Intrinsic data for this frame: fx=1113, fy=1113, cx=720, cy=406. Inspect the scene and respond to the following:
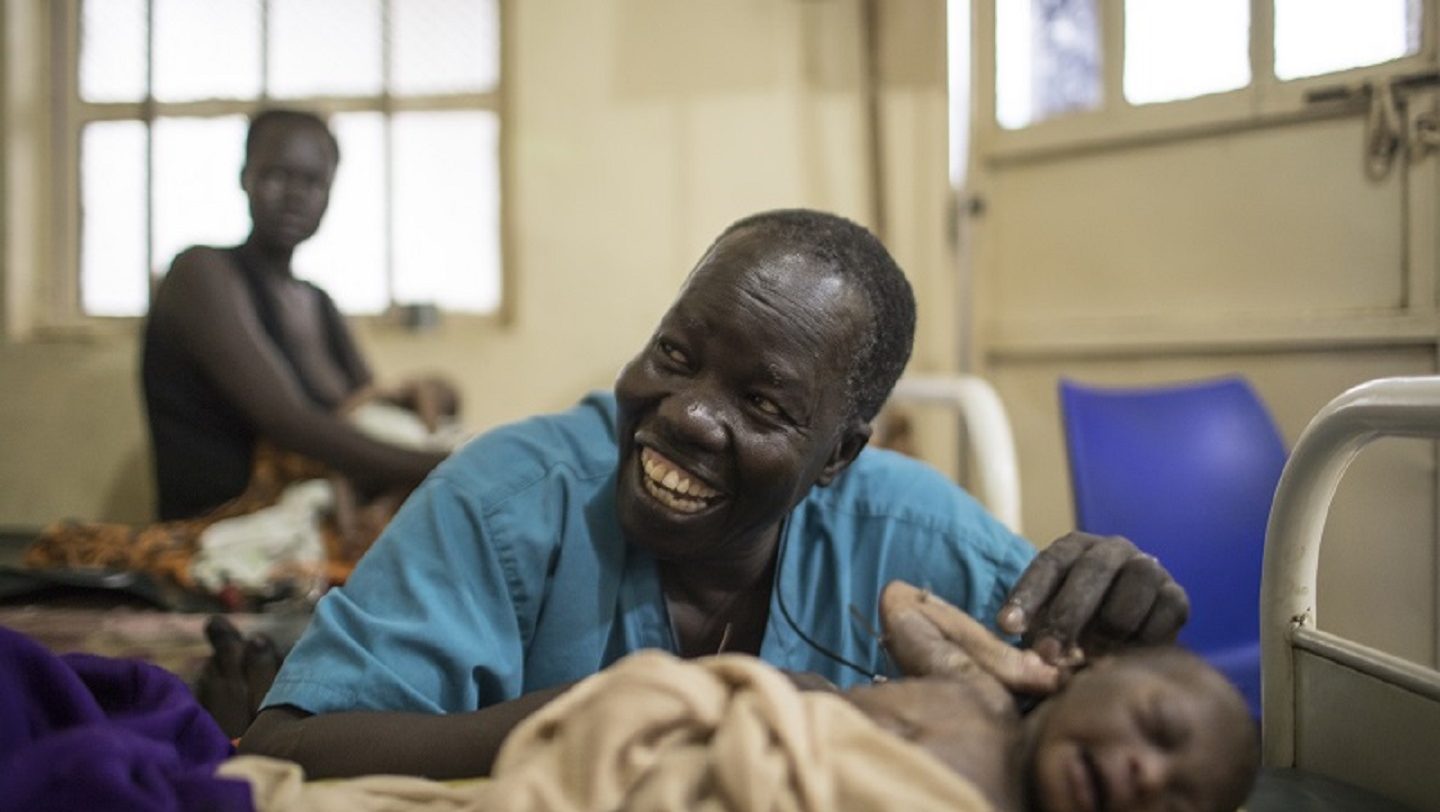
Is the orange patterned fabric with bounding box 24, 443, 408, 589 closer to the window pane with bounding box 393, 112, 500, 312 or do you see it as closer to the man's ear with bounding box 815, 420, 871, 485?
the man's ear with bounding box 815, 420, 871, 485

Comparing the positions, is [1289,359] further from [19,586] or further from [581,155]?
[19,586]

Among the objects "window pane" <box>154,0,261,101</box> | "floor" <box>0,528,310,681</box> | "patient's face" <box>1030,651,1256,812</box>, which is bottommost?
"floor" <box>0,528,310,681</box>

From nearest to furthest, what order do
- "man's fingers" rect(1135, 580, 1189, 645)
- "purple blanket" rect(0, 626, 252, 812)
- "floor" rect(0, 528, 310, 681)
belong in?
"purple blanket" rect(0, 626, 252, 812) < "man's fingers" rect(1135, 580, 1189, 645) < "floor" rect(0, 528, 310, 681)

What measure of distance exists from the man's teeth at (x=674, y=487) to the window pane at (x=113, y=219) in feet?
11.0

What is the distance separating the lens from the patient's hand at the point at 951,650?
103cm

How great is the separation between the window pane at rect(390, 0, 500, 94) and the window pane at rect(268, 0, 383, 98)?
96mm

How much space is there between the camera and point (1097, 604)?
1.13 m

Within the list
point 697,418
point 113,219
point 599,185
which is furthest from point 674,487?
point 113,219

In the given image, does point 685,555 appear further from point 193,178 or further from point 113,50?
point 113,50

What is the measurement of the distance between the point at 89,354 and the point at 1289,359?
3.69 meters

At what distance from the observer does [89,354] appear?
3764 mm

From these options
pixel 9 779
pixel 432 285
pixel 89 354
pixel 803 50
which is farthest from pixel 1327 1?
pixel 89 354

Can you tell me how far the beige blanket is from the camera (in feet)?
2.59

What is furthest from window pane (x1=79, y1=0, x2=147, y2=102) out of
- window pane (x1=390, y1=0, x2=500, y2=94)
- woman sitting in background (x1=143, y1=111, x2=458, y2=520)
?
woman sitting in background (x1=143, y1=111, x2=458, y2=520)
